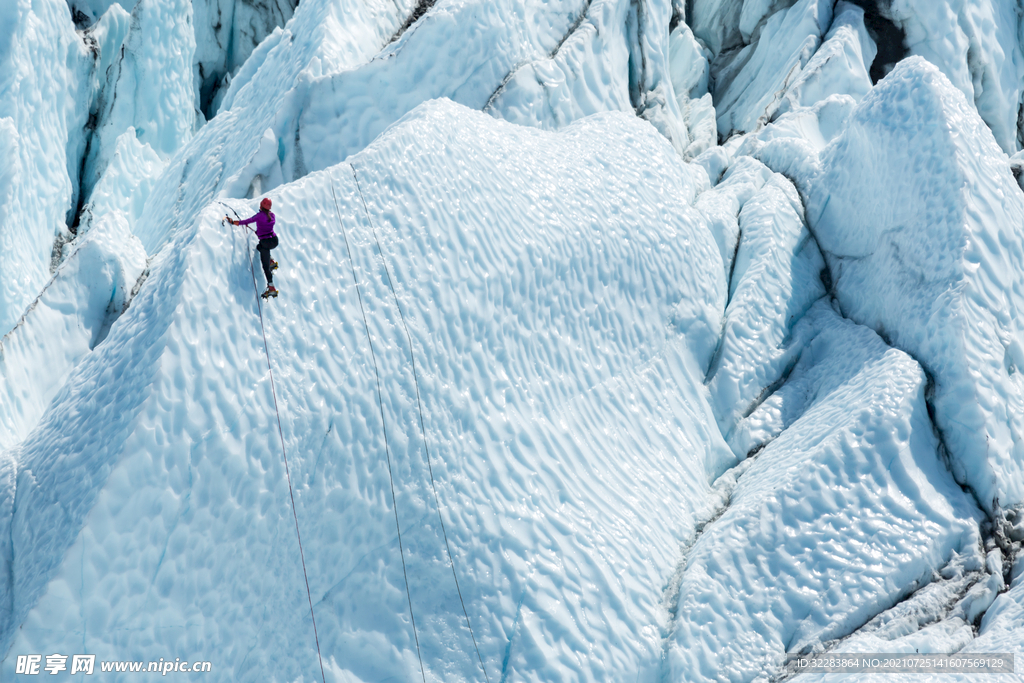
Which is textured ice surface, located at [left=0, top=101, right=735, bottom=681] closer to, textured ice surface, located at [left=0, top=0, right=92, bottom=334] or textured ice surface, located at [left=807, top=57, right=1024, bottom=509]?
textured ice surface, located at [left=807, top=57, right=1024, bottom=509]

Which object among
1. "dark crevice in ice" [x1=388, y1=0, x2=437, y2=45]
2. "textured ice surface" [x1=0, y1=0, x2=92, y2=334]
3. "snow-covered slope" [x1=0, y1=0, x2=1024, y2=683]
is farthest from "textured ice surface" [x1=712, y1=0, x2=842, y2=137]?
"textured ice surface" [x1=0, y1=0, x2=92, y2=334]

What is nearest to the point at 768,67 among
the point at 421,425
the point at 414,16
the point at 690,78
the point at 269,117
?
the point at 690,78

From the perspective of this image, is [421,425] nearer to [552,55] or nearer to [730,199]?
[730,199]

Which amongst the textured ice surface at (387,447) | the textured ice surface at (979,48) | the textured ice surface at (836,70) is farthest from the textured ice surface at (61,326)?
the textured ice surface at (979,48)

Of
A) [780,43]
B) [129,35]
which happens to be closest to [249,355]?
[129,35]

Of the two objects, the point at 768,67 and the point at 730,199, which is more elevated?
the point at 768,67

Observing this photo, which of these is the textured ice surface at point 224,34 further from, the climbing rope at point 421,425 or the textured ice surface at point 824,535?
the textured ice surface at point 824,535
